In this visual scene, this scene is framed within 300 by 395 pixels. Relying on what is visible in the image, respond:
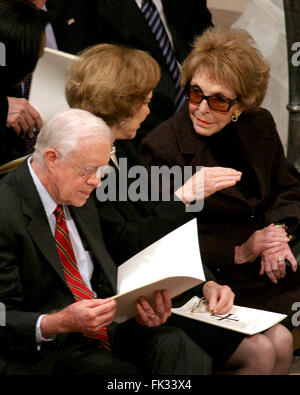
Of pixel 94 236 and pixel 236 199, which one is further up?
pixel 94 236

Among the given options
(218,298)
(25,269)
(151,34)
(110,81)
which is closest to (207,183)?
(218,298)

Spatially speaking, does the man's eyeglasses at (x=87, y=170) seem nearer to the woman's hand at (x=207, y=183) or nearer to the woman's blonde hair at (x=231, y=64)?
the woman's hand at (x=207, y=183)

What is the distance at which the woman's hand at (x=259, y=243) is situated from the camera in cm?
351

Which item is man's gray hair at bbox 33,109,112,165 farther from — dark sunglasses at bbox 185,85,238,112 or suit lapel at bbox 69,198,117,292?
dark sunglasses at bbox 185,85,238,112

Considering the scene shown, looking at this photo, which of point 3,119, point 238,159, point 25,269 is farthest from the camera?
point 238,159

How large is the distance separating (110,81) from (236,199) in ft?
3.04

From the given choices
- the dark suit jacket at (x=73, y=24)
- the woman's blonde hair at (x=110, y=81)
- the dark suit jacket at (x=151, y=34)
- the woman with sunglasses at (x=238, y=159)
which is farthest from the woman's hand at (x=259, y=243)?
the dark suit jacket at (x=73, y=24)

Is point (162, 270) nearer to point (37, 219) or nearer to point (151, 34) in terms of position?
point (37, 219)

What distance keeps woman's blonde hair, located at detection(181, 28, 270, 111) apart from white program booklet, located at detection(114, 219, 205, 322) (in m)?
0.93

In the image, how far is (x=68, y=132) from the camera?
2.61 m

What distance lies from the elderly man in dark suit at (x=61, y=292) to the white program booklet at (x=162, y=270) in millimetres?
62

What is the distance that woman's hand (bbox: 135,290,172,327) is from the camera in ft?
8.68

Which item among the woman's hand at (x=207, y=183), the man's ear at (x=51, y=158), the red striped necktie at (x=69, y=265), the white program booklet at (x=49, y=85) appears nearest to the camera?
the man's ear at (x=51, y=158)
